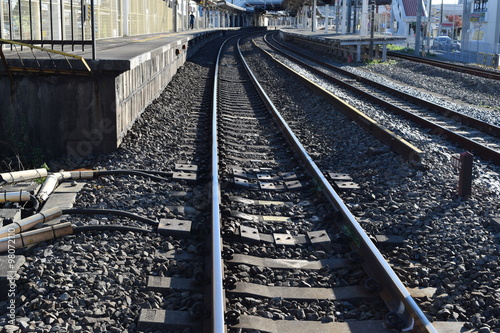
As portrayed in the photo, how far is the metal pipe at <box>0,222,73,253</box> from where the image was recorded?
479 centimetres

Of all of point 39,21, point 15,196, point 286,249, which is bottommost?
point 286,249

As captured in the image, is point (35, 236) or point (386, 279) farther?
point (35, 236)

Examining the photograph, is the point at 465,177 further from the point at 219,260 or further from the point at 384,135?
the point at 219,260

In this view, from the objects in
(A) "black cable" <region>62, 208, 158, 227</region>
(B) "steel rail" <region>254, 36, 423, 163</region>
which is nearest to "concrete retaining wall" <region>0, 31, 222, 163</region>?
(A) "black cable" <region>62, 208, 158, 227</region>

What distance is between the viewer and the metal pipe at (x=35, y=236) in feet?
15.7

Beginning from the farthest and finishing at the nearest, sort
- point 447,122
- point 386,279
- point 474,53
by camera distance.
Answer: point 474,53 < point 447,122 < point 386,279

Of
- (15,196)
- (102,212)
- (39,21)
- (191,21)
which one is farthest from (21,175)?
(191,21)

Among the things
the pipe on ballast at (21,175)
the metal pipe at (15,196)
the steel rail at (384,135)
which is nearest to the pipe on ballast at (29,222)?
the metal pipe at (15,196)

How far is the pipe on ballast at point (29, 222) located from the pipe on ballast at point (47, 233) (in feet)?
0.49

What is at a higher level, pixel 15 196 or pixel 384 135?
pixel 384 135

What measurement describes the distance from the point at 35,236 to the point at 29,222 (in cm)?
35

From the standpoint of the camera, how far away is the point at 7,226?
5172mm

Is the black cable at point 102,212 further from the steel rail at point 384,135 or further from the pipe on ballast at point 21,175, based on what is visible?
the steel rail at point 384,135

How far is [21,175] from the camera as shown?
278 inches
